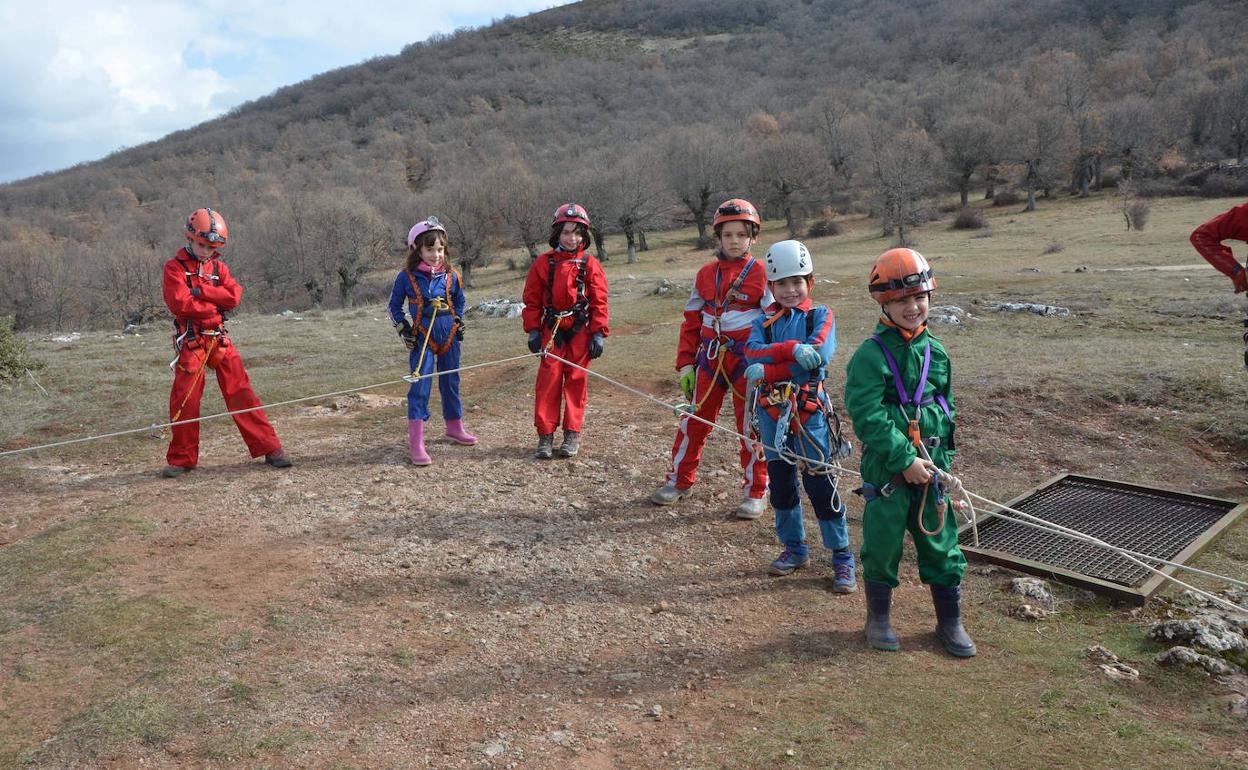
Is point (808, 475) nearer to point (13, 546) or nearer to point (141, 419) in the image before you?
point (13, 546)

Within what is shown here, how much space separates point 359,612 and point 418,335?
362 centimetres

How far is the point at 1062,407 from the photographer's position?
855 centimetres

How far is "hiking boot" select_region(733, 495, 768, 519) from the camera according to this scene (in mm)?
6504

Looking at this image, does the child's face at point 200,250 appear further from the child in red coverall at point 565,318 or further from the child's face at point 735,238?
the child's face at point 735,238

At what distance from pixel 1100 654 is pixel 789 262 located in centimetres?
283

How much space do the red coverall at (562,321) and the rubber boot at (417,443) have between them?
113 cm

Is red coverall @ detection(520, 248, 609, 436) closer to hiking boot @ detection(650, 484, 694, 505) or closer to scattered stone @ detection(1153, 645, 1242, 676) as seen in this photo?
hiking boot @ detection(650, 484, 694, 505)

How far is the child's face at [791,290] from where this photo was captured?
5266 millimetres

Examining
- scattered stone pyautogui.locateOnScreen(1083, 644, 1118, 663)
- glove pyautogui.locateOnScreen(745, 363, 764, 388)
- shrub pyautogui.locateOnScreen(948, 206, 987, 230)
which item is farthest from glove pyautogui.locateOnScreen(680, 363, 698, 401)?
shrub pyautogui.locateOnScreen(948, 206, 987, 230)

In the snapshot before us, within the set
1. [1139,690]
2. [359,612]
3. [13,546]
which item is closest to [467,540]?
[359,612]

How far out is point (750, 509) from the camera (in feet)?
21.3

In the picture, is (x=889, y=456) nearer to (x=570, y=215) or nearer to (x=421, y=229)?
(x=570, y=215)

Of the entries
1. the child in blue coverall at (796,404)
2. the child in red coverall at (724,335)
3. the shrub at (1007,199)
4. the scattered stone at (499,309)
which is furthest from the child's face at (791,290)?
the shrub at (1007,199)

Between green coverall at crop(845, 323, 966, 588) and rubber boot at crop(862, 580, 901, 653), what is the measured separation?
0.07m
